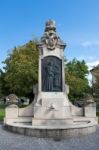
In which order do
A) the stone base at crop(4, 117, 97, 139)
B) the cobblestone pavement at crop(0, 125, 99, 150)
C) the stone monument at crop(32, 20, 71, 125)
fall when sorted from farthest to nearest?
the stone monument at crop(32, 20, 71, 125) < the stone base at crop(4, 117, 97, 139) < the cobblestone pavement at crop(0, 125, 99, 150)

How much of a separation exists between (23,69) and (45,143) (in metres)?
23.7

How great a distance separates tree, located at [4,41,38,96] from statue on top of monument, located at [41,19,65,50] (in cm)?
1745

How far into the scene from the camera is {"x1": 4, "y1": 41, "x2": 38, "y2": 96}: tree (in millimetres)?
33438

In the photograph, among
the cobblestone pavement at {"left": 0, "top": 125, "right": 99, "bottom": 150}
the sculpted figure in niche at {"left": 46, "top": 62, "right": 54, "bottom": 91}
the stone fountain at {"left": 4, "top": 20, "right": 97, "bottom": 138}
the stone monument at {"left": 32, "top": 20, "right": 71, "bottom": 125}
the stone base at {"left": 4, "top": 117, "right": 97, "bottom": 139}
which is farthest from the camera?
the sculpted figure in niche at {"left": 46, "top": 62, "right": 54, "bottom": 91}

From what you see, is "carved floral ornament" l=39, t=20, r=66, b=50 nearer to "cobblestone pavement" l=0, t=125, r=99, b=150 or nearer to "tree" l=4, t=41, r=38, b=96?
"cobblestone pavement" l=0, t=125, r=99, b=150

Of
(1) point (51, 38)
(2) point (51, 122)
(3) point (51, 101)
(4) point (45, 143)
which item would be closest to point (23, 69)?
(1) point (51, 38)

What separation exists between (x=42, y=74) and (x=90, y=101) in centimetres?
332

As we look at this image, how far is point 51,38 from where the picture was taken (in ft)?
50.6

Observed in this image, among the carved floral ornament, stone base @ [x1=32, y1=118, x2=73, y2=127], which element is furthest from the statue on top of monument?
stone base @ [x1=32, y1=118, x2=73, y2=127]

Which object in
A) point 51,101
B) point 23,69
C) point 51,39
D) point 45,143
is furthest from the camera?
point 23,69

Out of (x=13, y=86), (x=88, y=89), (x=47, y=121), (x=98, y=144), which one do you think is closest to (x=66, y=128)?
(x=98, y=144)

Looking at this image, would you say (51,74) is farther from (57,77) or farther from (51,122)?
(51,122)

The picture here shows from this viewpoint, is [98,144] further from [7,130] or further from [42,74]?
[42,74]

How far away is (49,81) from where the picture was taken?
15.2m
